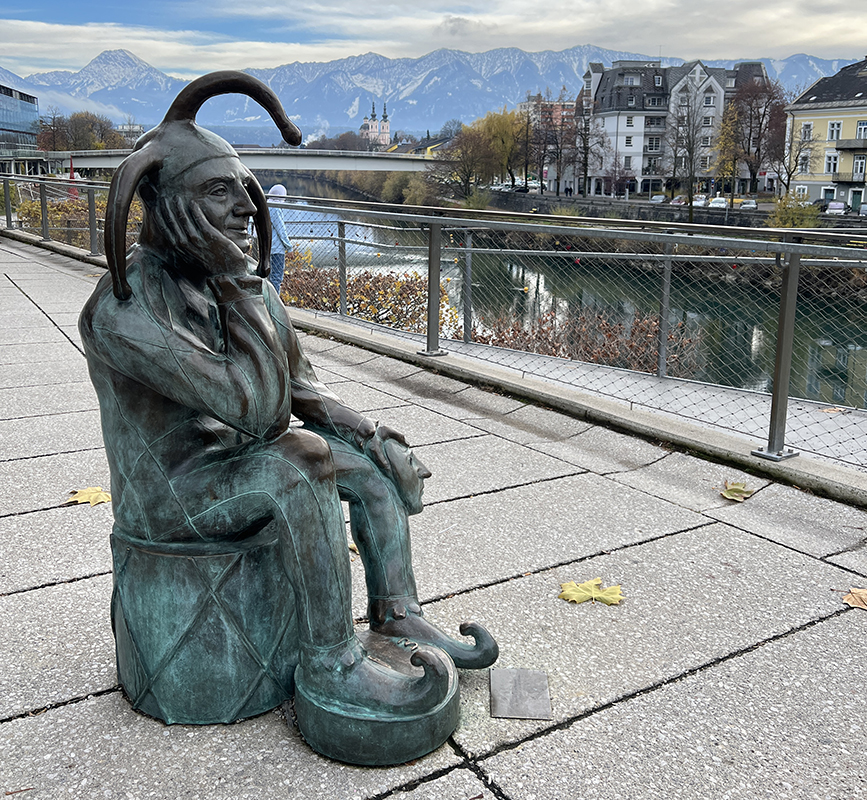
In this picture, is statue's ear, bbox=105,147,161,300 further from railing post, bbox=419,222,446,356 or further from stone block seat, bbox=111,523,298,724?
railing post, bbox=419,222,446,356

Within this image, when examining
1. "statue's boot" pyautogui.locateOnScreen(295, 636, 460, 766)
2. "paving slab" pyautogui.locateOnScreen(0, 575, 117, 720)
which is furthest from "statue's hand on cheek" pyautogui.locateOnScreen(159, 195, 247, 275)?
"paving slab" pyautogui.locateOnScreen(0, 575, 117, 720)

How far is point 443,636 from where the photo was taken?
7.84ft

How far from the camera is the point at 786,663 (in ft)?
8.73

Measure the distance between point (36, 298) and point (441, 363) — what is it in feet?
17.1

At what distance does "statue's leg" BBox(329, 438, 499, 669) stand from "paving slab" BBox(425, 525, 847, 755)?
0.70 feet

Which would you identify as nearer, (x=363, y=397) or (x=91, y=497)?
(x=91, y=497)

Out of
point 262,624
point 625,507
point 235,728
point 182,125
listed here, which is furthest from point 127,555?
point 625,507

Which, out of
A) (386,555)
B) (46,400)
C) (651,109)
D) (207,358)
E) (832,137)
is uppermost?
(651,109)

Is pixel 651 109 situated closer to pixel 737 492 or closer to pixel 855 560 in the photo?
pixel 737 492

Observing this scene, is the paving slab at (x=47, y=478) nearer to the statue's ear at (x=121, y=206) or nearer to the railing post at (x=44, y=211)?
the statue's ear at (x=121, y=206)

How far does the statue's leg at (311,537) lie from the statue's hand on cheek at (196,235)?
17.5 inches

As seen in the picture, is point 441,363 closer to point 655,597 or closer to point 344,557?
point 655,597

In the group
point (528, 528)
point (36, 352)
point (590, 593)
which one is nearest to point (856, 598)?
point (590, 593)

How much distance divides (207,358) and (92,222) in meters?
10.6
